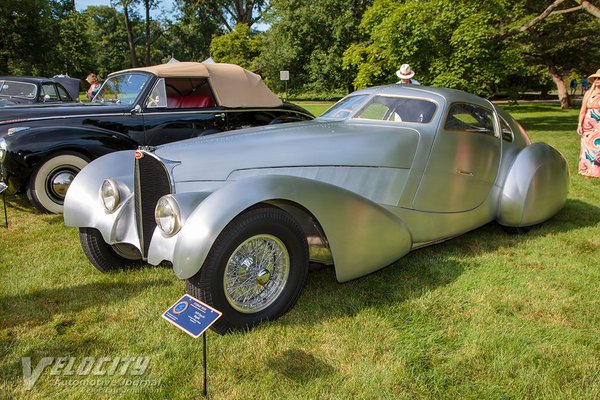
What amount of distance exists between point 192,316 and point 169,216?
30.2 inches

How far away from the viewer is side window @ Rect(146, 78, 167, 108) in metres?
6.17

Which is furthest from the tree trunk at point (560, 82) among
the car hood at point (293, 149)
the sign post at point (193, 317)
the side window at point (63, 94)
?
the sign post at point (193, 317)

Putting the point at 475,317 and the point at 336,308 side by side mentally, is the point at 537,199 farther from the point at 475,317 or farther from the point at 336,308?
the point at 336,308

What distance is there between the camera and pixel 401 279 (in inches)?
138

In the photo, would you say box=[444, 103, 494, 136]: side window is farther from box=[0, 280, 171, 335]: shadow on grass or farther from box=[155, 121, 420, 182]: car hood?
box=[0, 280, 171, 335]: shadow on grass

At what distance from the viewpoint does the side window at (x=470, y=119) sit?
3.85 meters

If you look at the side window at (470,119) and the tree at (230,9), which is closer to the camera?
the side window at (470,119)

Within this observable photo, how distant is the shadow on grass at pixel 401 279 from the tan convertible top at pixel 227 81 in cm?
405

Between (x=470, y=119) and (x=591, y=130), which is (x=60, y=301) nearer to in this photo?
(x=470, y=119)

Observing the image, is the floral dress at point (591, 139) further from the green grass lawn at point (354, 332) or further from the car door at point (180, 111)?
the car door at point (180, 111)

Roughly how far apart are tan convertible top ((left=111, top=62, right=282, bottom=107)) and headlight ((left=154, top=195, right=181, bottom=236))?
4188mm

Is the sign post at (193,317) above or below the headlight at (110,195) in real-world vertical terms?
below

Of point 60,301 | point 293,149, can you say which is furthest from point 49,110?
point 293,149

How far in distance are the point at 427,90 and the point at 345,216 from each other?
179cm
